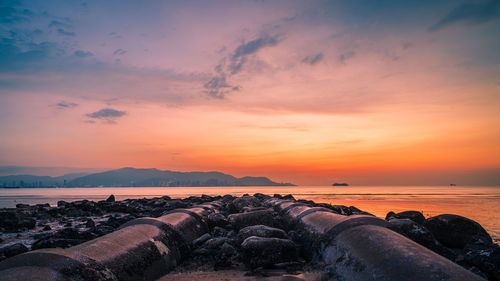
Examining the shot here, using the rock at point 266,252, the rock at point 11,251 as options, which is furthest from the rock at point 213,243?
the rock at point 11,251

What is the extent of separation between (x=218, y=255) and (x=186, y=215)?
2024mm

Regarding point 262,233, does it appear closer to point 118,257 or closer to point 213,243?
point 213,243

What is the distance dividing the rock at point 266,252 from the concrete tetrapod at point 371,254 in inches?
20.1

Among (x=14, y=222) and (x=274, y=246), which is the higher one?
(x=274, y=246)

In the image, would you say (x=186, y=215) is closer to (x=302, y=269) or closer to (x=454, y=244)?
(x=302, y=269)

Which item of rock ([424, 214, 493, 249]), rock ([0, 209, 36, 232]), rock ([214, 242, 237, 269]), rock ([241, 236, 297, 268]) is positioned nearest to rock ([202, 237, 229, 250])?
rock ([214, 242, 237, 269])

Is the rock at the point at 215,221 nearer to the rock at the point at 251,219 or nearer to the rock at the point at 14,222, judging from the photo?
the rock at the point at 251,219

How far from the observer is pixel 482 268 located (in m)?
4.65

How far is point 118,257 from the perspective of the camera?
3.84m

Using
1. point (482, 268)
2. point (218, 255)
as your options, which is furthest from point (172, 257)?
point (482, 268)

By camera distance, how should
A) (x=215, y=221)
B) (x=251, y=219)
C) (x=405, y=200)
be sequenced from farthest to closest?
(x=405, y=200)
(x=215, y=221)
(x=251, y=219)

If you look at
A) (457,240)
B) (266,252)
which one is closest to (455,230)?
(457,240)

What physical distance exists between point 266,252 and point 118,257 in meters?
2.40

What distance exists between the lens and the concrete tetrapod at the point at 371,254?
9.35 feet
